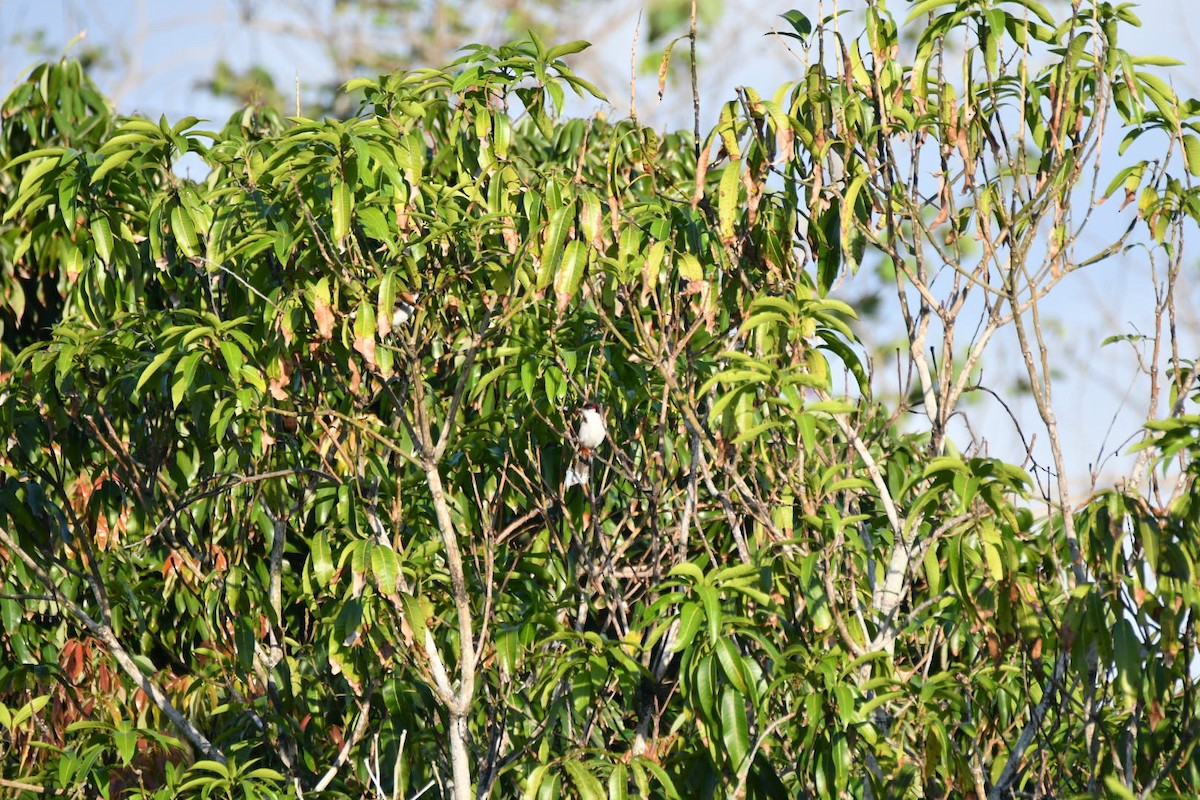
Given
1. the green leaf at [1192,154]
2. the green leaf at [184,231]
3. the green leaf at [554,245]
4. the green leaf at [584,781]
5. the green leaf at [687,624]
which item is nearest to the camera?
the green leaf at [687,624]

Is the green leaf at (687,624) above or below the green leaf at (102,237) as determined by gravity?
below

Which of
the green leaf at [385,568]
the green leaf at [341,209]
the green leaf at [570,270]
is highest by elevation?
the green leaf at [341,209]

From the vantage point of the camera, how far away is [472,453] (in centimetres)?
275

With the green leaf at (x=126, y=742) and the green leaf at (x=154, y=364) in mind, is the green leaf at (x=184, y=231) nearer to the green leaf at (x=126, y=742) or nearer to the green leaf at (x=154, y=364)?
the green leaf at (x=154, y=364)

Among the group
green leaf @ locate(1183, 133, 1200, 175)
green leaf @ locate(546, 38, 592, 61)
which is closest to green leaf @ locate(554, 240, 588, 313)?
green leaf @ locate(546, 38, 592, 61)

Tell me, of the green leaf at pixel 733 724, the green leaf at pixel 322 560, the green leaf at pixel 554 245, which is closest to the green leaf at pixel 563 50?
the green leaf at pixel 554 245

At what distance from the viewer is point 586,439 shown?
2525 millimetres

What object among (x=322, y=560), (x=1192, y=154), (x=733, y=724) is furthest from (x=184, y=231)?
(x=1192, y=154)

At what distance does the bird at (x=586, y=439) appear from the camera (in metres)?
2.51

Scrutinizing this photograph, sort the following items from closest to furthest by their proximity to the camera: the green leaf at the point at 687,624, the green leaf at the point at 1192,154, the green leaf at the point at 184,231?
the green leaf at the point at 687,624, the green leaf at the point at 1192,154, the green leaf at the point at 184,231

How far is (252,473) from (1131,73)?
1.93 metres

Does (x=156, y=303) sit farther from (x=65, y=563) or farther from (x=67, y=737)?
(x=67, y=737)

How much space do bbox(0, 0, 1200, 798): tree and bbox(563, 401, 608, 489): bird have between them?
0.06 m

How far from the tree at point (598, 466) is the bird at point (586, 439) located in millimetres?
56
